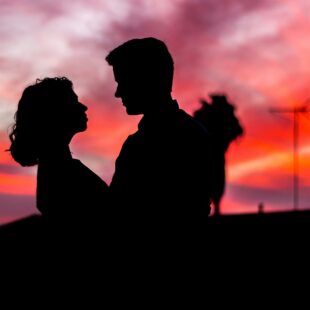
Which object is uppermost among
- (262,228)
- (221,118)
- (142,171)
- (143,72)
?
(221,118)

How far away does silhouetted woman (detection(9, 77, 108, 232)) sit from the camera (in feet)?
15.4

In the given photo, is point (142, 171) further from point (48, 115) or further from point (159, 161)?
point (48, 115)

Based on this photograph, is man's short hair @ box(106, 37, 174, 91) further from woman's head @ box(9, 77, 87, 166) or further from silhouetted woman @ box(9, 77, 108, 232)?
woman's head @ box(9, 77, 87, 166)

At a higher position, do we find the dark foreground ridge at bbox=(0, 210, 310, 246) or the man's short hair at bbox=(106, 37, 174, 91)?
the dark foreground ridge at bbox=(0, 210, 310, 246)

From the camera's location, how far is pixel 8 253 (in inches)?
1120

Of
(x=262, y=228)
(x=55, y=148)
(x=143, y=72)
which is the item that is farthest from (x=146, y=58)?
(x=262, y=228)

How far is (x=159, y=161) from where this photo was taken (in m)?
4.02

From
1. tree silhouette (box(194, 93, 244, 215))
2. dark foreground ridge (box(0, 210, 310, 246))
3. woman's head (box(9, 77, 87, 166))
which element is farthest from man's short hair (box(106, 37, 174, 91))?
tree silhouette (box(194, 93, 244, 215))

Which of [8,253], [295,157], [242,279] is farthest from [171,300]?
[295,157]

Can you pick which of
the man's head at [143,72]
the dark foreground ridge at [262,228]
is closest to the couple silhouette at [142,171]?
the man's head at [143,72]

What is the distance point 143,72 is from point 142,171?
25.0 inches

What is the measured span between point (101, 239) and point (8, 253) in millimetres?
24868

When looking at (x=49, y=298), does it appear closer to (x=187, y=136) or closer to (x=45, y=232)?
(x=45, y=232)

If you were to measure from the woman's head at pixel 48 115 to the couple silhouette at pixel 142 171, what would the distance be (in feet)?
0.19
